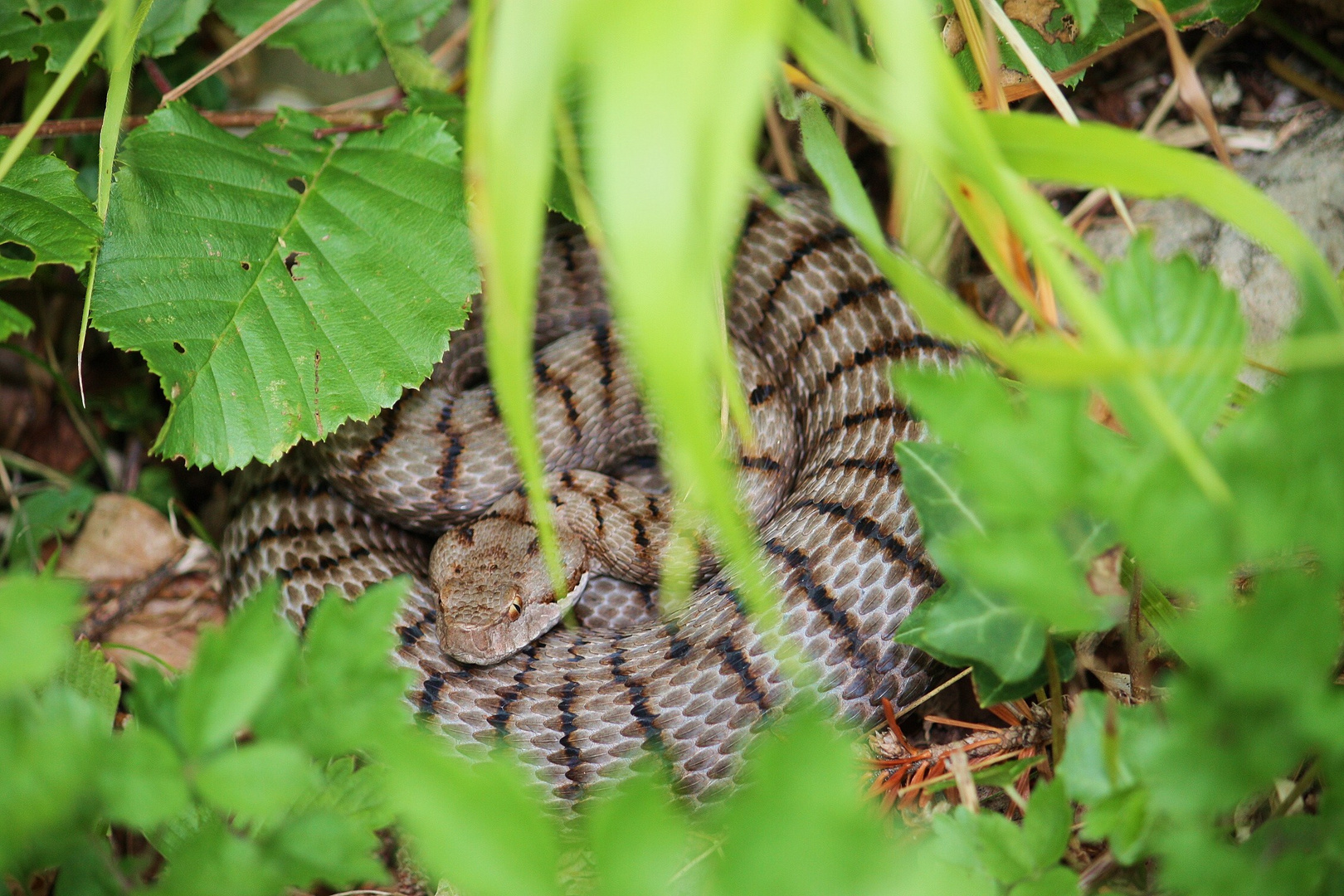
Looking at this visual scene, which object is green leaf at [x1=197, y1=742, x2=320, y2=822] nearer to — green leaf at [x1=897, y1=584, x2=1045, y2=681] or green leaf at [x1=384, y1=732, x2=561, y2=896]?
green leaf at [x1=384, y1=732, x2=561, y2=896]

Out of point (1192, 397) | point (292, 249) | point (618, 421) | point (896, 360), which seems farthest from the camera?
point (618, 421)

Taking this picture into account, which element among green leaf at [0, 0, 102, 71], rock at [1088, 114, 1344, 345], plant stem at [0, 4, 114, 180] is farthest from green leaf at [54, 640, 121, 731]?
Result: rock at [1088, 114, 1344, 345]

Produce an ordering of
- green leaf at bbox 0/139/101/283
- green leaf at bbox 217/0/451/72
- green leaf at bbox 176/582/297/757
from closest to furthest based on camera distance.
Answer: green leaf at bbox 176/582/297/757
green leaf at bbox 0/139/101/283
green leaf at bbox 217/0/451/72

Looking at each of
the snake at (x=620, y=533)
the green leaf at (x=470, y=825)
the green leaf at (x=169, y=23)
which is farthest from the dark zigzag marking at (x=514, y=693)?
the green leaf at (x=169, y=23)

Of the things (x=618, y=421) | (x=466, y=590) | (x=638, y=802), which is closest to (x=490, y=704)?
(x=466, y=590)

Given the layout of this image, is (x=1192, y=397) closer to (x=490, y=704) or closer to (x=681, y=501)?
(x=681, y=501)

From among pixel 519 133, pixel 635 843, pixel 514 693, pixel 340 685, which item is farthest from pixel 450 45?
pixel 635 843

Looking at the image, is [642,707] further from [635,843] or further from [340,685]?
[635,843]
